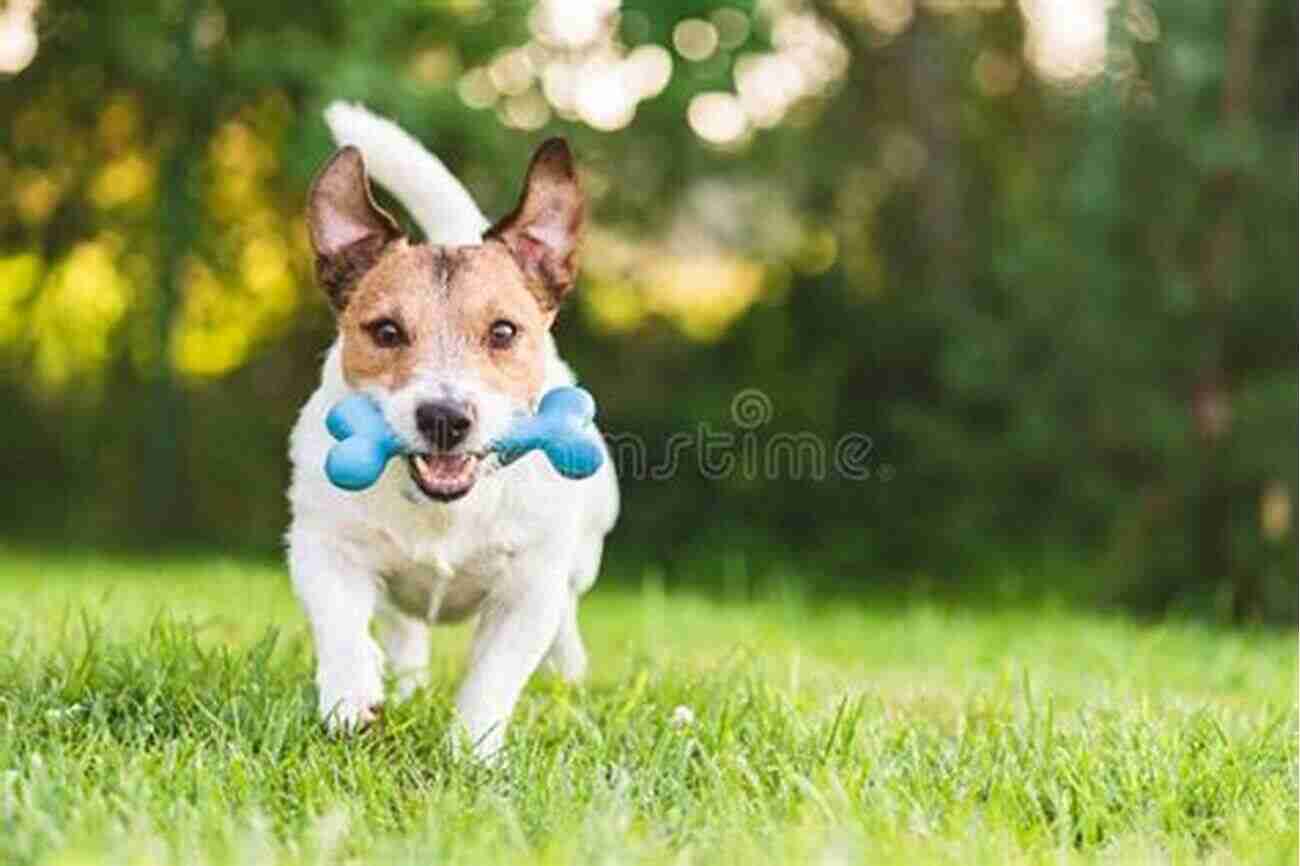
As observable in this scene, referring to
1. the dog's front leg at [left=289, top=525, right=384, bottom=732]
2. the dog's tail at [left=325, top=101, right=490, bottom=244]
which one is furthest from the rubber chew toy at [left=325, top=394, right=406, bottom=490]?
the dog's tail at [left=325, top=101, right=490, bottom=244]

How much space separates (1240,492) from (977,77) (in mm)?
4170

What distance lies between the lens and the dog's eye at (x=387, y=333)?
438cm

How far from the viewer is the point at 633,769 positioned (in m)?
3.97

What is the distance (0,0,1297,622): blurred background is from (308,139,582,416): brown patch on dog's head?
567cm

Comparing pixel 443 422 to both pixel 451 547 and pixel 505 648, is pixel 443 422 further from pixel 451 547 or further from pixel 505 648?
pixel 505 648

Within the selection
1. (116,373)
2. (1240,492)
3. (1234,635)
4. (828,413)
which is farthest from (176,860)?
(116,373)

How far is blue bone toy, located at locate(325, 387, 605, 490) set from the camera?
4172mm

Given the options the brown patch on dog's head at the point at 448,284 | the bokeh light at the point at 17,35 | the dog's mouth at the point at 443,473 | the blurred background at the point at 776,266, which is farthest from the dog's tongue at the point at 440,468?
the bokeh light at the point at 17,35

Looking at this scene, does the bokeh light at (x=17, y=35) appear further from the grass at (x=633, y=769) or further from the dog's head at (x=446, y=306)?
the dog's head at (x=446, y=306)

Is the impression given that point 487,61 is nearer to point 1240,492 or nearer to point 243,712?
point 1240,492

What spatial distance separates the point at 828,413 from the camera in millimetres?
12227

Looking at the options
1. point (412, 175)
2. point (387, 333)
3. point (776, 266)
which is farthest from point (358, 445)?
point (776, 266)

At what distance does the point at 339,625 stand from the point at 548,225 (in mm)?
1105

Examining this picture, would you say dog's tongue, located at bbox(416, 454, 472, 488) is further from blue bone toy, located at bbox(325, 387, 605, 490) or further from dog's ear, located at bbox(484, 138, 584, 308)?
dog's ear, located at bbox(484, 138, 584, 308)
